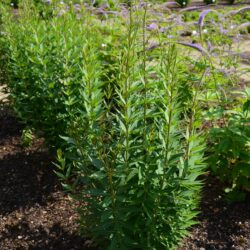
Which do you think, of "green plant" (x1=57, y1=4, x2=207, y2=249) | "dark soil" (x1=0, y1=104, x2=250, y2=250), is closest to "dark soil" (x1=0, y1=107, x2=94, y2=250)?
"dark soil" (x1=0, y1=104, x2=250, y2=250)

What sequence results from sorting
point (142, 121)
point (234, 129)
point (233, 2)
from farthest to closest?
point (233, 2) → point (234, 129) → point (142, 121)

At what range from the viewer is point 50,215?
3891 mm

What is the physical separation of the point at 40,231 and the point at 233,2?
40.9 ft

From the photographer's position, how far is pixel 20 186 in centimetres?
435

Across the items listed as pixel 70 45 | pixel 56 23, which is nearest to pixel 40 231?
pixel 70 45

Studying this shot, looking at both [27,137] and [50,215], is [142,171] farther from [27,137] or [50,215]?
[27,137]

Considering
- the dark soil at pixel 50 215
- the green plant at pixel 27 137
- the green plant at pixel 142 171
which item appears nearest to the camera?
the green plant at pixel 142 171

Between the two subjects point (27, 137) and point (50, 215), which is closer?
point (50, 215)

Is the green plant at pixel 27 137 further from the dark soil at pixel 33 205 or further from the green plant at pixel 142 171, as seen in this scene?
the green plant at pixel 142 171

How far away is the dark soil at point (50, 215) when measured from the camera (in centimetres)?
355

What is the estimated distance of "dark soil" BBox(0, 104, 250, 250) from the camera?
3549 millimetres

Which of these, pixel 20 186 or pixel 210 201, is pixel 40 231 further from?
pixel 210 201

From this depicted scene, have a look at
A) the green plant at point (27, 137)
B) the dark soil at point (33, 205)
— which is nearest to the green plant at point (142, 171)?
the dark soil at point (33, 205)

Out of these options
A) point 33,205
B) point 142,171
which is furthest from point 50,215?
point 142,171
